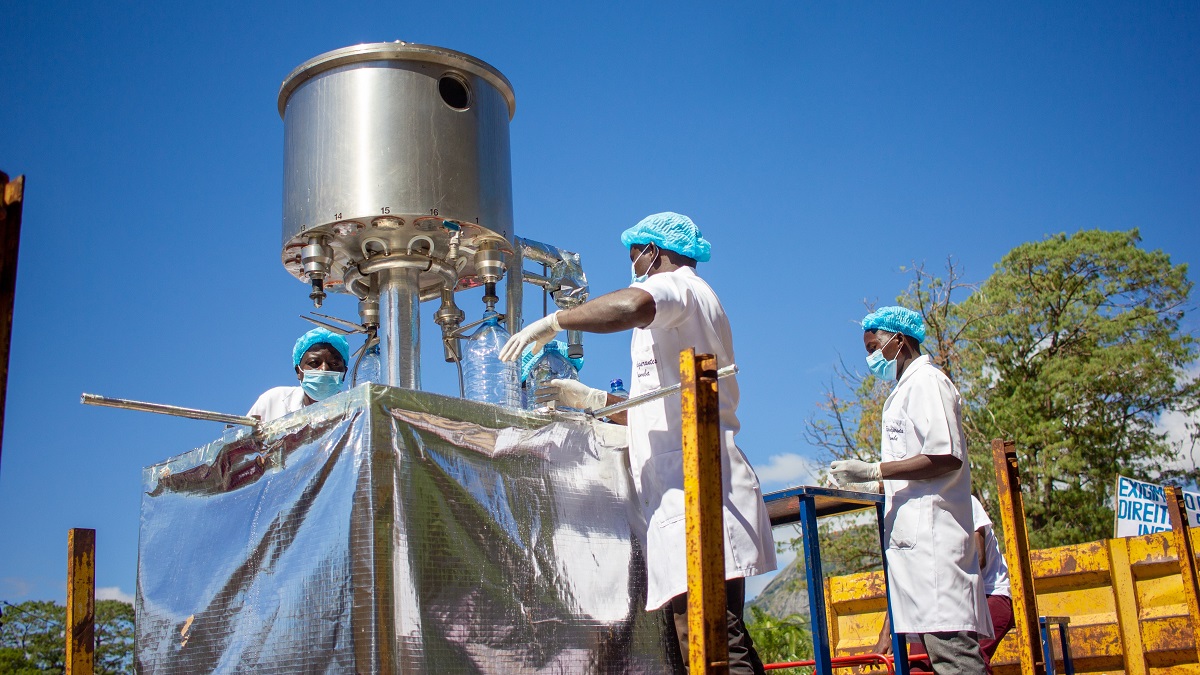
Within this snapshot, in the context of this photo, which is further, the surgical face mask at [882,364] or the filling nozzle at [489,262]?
the surgical face mask at [882,364]

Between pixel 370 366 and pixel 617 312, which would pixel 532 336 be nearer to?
pixel 617 312

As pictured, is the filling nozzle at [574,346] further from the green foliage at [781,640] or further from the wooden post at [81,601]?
the green foliage at [781,640]

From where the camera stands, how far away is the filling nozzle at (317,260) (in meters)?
3.84

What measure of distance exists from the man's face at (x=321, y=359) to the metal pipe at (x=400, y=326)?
44 cm

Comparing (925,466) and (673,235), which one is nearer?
(673,235)

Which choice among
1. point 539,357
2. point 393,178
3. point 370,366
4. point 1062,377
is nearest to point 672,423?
point 393,178

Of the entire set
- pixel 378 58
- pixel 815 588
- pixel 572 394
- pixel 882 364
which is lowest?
pixel 815 588

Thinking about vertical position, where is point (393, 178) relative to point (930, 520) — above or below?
above

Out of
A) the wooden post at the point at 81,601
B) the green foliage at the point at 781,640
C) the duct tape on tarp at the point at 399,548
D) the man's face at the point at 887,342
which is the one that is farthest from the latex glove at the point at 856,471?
the green foliage at the point at 781,640

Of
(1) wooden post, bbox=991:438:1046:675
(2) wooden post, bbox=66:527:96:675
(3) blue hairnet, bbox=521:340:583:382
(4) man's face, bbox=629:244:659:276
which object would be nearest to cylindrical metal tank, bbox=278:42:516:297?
(3) blue hairnet, bbox=521:340:583:382

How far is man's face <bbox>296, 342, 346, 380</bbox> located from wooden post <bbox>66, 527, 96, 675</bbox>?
119 centimetres

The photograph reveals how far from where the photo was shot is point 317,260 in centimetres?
384

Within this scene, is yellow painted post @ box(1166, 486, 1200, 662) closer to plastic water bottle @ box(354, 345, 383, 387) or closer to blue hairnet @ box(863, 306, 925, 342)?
blue hairnet @ box(863, 306, 925, 342)

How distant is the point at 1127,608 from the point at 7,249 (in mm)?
6447
